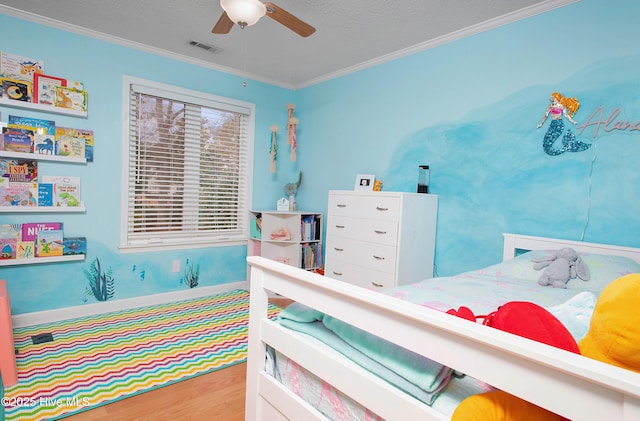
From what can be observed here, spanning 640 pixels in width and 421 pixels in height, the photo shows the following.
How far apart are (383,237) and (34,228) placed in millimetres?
2710

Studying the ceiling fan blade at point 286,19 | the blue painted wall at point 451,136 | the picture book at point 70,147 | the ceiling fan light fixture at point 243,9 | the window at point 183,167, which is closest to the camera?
the ceiling fan light fixture at point 243,9

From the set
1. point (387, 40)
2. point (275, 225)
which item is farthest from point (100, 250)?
point (387, 40)

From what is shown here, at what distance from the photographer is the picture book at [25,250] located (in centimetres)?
266

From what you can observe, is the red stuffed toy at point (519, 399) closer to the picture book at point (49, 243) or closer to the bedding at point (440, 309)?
the bedding at point (440, 309)

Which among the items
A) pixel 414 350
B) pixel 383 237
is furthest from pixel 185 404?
pixel 383 237

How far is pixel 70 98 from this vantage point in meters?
2.81

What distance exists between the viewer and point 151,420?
1.66m

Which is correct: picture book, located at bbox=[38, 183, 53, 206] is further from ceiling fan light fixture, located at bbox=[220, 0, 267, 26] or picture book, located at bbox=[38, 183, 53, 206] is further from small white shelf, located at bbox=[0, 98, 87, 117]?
ceiling fan light fixture, located at bbox=[220, 0, 267, 26]

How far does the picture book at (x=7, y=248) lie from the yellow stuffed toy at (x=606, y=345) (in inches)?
128

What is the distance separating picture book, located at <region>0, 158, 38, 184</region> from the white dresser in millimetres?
2371

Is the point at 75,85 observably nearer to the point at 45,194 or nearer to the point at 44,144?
the point at 44,144

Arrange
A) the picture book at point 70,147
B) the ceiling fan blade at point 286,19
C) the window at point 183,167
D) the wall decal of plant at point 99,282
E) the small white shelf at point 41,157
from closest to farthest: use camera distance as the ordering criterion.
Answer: the ceiling fan blade at point 286,19 → the small white shelf at point 41,157 → the picture book at point 70,147 → the wall decal of plant at point 99,282 → the window at point 183,167

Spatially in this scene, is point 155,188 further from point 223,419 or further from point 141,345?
point 223,419

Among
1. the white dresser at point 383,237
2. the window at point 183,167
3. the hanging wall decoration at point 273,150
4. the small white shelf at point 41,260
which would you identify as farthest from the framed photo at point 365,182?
the small white shelf at point 41,260
